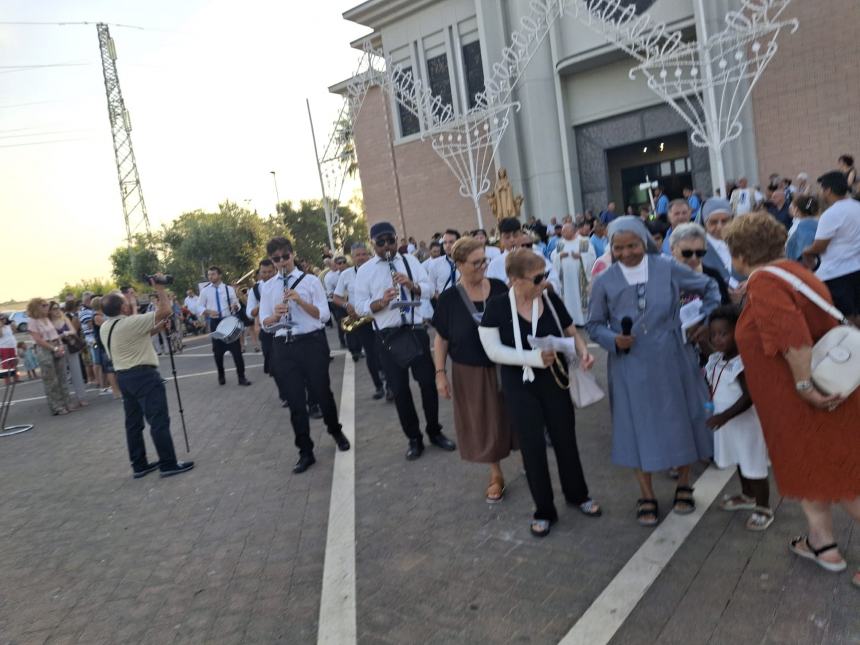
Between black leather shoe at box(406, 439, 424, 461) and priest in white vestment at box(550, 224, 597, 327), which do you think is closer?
black leather shoe at box(406, 439, 424, 461)

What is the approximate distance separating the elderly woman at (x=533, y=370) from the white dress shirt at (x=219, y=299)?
8.22 m

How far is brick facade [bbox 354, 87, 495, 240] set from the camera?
2533 cm

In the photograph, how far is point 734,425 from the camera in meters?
3.75

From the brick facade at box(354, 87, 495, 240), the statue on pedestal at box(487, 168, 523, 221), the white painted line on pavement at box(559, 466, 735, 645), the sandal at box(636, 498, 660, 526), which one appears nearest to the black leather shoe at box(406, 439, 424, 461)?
the sandal at box(636, 498, 660, 526)

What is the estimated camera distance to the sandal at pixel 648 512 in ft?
12.8

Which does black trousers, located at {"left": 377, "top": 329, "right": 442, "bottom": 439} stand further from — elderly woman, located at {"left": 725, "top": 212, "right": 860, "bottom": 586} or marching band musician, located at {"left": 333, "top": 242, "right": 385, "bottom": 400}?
elderly woman, located at {"left": 725, "top": 212, "right": 860, "bottom": 586}

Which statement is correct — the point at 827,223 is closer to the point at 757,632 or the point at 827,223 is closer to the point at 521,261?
the point at 521,261

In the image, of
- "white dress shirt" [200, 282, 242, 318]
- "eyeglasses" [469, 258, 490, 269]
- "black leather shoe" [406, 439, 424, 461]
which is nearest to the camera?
"eyeglasses" [469, 258, 490, 269]

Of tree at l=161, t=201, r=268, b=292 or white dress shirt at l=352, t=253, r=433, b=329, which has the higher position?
tree at l=161, t=201, r=268, b=292

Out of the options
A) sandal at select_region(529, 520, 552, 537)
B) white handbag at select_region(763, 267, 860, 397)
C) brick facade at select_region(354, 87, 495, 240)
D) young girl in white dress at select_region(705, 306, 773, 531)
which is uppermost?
brick facade at select_region(354, 87, 495, 240)

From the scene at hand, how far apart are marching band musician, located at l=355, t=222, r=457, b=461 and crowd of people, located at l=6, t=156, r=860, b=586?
0.01 m

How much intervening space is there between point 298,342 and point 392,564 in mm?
2618

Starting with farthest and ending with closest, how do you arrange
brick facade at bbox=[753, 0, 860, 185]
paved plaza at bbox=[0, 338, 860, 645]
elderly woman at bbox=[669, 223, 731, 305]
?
brick facade at bbox=[753, 0, 860, 185], elderly woman at bbox=[669, 223, 731, 305], paved plaza at bbox=[0, 338, 860, 645]

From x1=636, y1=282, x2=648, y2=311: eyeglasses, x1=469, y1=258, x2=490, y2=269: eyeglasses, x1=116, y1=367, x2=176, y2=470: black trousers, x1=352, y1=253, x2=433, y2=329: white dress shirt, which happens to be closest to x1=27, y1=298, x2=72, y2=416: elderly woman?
x1=116, y1=367, x2=176, y2=470: black trousers
